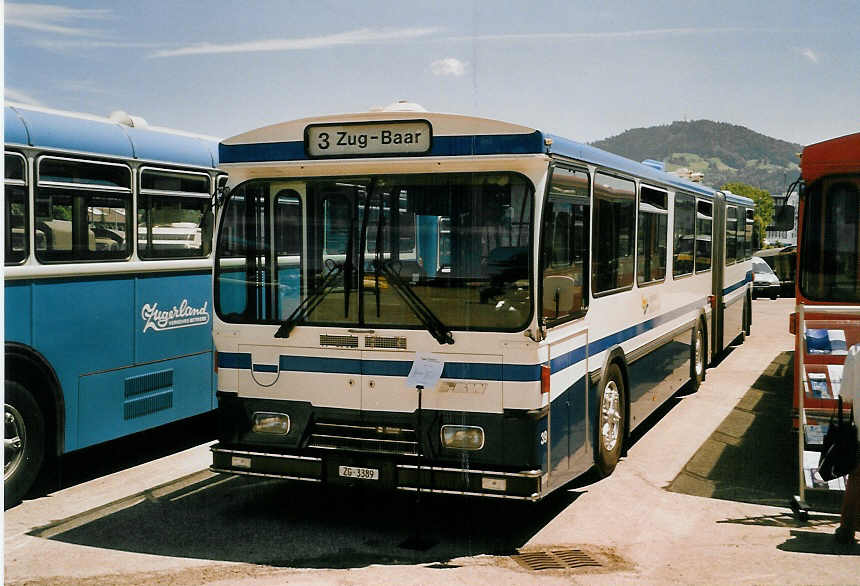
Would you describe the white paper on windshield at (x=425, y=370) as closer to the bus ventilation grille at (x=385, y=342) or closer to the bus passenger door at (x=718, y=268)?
the bus ventilation grille at (x=385, y=342)

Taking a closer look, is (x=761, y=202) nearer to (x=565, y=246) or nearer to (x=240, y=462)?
(x=565, y=246)

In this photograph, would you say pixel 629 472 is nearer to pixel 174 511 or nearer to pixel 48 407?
pixel 174 511

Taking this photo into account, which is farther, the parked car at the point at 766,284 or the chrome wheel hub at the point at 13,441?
the parked car at the point at 766,284

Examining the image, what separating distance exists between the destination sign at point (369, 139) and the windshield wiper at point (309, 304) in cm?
82

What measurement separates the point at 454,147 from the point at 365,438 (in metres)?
2.17

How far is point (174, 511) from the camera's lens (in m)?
7.73

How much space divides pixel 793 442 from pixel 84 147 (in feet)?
26.1

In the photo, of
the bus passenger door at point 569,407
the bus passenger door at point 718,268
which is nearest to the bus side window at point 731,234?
the bus passenger door at point 718,268

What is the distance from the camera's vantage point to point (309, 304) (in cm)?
706

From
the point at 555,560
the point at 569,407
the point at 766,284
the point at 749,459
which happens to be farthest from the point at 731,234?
the point at 766,284

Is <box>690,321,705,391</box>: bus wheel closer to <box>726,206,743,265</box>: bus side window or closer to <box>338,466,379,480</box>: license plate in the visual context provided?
<box>726,206,743,265</box>: bus side window

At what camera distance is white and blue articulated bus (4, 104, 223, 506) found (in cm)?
775

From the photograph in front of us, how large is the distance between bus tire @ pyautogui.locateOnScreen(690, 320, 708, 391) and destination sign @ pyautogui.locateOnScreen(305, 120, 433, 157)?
7909 mm

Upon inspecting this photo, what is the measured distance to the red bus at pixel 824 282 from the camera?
8.05 meters
